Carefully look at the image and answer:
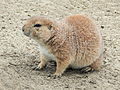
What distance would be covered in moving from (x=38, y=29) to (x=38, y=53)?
3.52 ft

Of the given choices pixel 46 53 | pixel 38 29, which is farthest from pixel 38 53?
pixel 38 29

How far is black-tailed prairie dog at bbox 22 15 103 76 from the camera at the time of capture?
4914 mm

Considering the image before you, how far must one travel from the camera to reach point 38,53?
5902mm

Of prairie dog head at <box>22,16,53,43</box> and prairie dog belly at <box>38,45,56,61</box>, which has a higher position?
prairie dog head at <box>22,16,53,43</box>

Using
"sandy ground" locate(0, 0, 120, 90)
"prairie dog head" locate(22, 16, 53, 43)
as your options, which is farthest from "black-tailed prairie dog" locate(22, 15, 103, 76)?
"sandy ground" locate(0, 0, 120, 90)

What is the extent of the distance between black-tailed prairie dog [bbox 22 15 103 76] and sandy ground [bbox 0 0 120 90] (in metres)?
0.18

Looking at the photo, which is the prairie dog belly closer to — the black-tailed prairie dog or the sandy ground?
the black-tailed prairie dog

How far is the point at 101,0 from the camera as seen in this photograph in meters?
8.97

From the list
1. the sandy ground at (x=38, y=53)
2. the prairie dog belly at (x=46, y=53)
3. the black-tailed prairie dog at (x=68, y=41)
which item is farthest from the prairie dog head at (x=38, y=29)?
the sandy ground at (x=38, y=53)

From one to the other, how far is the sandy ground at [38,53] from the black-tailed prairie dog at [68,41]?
0.58 feet

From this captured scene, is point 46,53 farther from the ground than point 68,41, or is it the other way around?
point 68,41

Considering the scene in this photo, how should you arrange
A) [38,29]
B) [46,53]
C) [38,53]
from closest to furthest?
[38,29] < [46,53] < [38,53]

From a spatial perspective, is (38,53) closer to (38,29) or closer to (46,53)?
(46,53)

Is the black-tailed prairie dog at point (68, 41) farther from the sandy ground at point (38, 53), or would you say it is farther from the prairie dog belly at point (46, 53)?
the sandy ground at point (38, 53)
